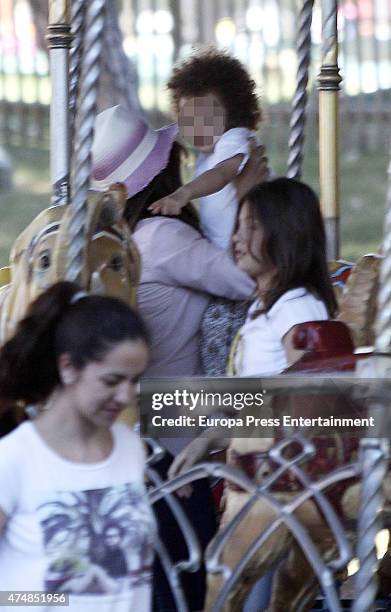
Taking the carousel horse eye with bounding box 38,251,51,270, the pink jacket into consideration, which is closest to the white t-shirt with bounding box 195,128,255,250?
the pink jacket

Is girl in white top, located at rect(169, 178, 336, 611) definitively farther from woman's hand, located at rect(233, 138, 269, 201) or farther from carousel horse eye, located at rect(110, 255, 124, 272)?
woman's hand, located at rect(233, 138, 269, 201)

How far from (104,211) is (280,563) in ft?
2.30

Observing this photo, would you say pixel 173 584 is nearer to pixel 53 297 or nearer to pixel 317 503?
pixel 317 503

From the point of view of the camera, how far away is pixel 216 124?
10.2 feet

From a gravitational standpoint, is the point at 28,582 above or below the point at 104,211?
below

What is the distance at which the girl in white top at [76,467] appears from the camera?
1.84 m

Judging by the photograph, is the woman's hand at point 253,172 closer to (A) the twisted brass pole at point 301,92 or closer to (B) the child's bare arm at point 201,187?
(B) the child's bare arm at point 201,187

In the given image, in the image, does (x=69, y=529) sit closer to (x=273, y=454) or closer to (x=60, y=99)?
(x=273, y=454)

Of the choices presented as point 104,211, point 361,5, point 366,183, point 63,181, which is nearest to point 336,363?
point 104,211

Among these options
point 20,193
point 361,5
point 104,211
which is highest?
point 361,5

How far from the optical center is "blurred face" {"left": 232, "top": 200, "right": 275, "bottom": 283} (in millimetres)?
2471

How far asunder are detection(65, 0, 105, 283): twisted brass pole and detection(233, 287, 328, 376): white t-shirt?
0.38 m

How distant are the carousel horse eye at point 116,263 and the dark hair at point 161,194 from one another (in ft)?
1.32

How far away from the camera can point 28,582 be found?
6.07ft
